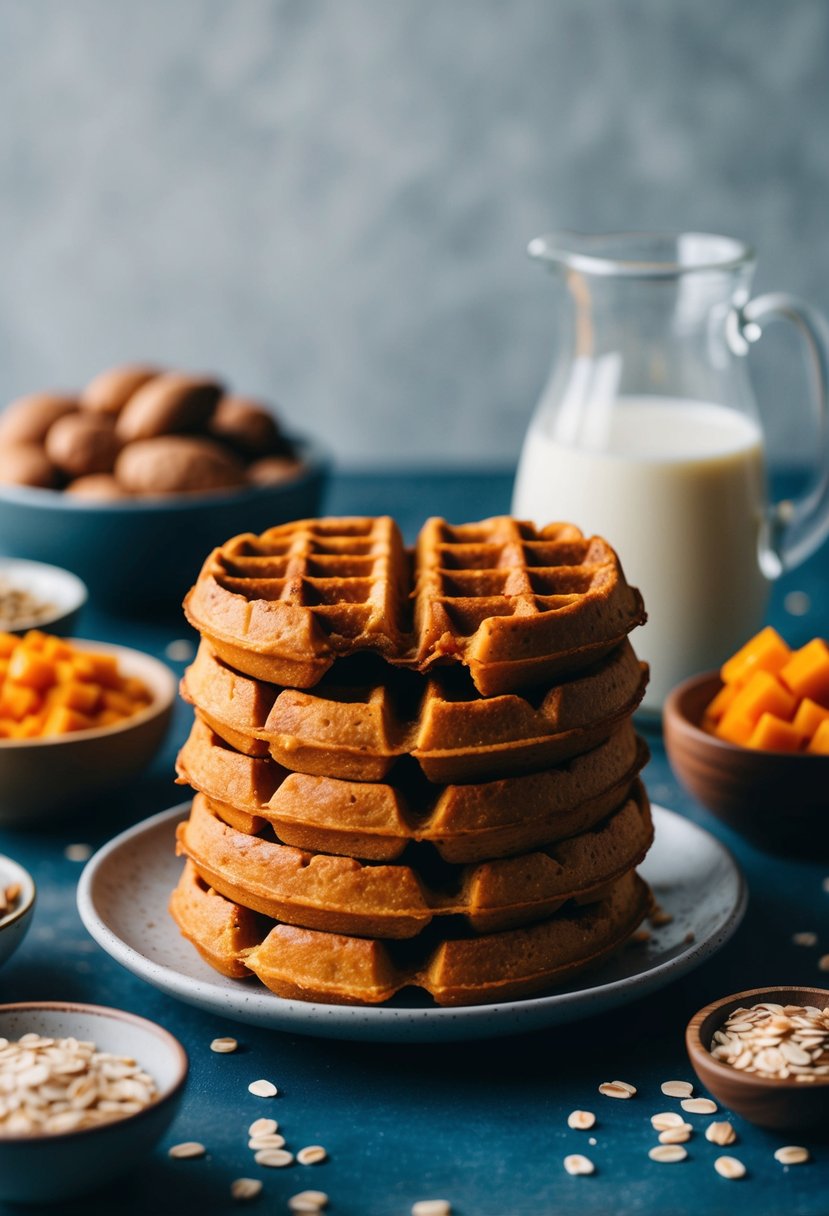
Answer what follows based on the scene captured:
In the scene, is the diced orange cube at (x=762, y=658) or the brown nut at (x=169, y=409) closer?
the diced orange cube at (x=762, y=658)

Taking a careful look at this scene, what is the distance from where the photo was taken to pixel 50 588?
2252 millimetres

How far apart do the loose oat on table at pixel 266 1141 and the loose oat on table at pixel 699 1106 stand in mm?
323

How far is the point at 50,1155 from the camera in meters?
1.04

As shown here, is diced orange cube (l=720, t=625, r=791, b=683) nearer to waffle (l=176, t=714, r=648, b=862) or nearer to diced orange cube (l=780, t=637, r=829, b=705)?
diced orange cube (l=780, t=637, r=829, b=705)

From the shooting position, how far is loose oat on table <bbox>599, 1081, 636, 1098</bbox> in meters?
1.25

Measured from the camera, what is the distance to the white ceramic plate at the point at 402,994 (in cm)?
122

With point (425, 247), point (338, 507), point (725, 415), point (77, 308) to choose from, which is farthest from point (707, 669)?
point (77, 308)

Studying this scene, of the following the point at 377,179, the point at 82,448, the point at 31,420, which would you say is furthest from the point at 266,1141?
the point at 377,179

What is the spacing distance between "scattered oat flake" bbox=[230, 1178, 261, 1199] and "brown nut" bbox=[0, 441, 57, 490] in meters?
1.53

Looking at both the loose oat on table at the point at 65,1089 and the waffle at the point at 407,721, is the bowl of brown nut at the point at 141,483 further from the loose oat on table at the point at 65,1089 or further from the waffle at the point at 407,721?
the loose oat on table at the point at 65,1089

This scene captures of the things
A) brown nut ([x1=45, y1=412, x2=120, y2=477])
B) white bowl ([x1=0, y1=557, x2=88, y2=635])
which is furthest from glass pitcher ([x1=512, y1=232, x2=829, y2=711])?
brown nut ([x1=45, y1=412, x2=120, y2=477])

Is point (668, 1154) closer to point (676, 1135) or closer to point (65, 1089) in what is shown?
point (676, 1135)

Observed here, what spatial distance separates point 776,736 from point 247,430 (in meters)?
1.24

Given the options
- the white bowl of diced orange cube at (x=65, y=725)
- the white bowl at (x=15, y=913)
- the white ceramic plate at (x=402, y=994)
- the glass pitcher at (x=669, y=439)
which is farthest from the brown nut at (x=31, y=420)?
the white bowl at (x=15, y=913)
